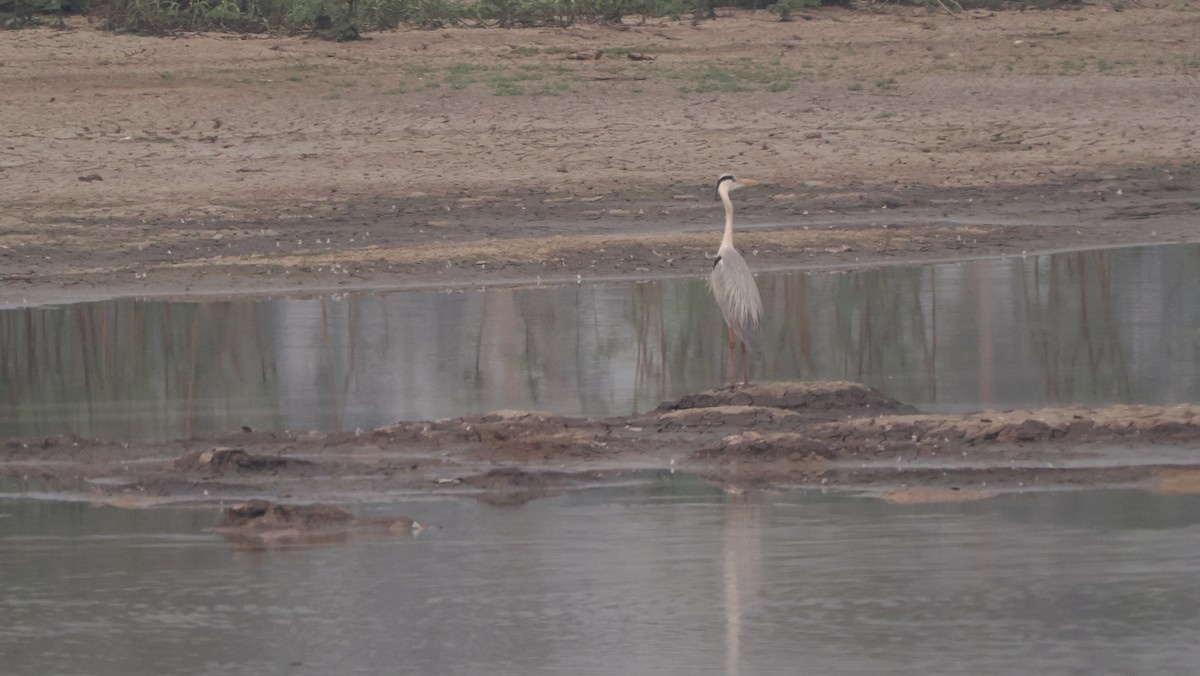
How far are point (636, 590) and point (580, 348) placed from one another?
5.93m

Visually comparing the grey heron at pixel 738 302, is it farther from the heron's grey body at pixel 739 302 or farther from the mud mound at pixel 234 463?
the mud mound at pixel 234 463

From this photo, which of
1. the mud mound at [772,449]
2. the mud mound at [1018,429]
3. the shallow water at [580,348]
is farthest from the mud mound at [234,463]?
the mud mound at [1018,429]

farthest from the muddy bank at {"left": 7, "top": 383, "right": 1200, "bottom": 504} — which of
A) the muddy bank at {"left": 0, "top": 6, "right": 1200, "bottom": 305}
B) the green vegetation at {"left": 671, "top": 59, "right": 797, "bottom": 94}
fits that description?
the green vegetation at {"left": 671, "top": 59, "right": 797, "bottom": 94}

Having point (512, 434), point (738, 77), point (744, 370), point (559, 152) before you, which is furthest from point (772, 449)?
point (738, 77)

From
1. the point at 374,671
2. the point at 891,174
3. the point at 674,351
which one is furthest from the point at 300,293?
the point at 374,671

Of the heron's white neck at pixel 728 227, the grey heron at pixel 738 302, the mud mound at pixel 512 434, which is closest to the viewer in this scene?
the mud mound at pixel 512 434

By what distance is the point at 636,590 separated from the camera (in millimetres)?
6734

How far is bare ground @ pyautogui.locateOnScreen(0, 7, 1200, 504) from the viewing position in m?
16.7

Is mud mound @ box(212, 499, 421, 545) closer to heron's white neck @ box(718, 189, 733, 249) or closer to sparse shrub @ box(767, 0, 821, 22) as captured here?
heron's white neck @ box(718, 189, 733, 249)

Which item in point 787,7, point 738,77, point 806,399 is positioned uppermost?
point 787,7

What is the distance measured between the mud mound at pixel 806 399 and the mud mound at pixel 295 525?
250 cm

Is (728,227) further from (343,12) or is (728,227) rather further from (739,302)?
(343,12)

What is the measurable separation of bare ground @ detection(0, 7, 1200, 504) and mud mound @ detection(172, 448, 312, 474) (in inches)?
74.7

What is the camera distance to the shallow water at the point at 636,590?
596 centimetres
